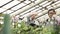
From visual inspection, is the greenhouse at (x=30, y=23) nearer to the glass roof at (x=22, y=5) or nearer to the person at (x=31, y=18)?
the person at (x=31, y=18)

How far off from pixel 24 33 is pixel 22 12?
23.9ft

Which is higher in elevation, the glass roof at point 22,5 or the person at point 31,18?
the glass roof at point 22,5

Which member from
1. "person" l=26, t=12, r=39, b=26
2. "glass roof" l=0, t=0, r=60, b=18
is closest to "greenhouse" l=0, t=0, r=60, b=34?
"person" l=26, t=12, r=39, b=26

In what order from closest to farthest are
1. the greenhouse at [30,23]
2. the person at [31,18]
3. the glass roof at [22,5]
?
the greenhouse at [30,23] → the person at [31,18] → the glass roof at [22,5]

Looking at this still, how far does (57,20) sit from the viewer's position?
25.4 inches

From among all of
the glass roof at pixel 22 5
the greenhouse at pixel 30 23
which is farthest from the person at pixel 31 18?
the glass roof at pixel 22 5

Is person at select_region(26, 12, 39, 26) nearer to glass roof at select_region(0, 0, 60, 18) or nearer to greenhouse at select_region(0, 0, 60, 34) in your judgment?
greenhouse at select_region(0, 0, 60, 34)

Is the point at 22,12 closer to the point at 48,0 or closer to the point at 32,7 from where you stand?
the point at 32,7

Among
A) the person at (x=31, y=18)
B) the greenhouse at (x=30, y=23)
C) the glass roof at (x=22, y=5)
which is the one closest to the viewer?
the greenhouse at (x=30, y=23)

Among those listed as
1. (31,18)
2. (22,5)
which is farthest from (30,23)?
(22,5)

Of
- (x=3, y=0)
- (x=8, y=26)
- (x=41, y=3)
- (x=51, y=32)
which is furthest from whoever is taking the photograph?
(x=41, y=3)

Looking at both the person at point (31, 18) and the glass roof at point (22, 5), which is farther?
the glass roof at point (22, 5)

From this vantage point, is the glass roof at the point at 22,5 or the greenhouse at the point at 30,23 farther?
the glass roof at the point at 22,5

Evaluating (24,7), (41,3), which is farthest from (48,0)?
(24,7)
